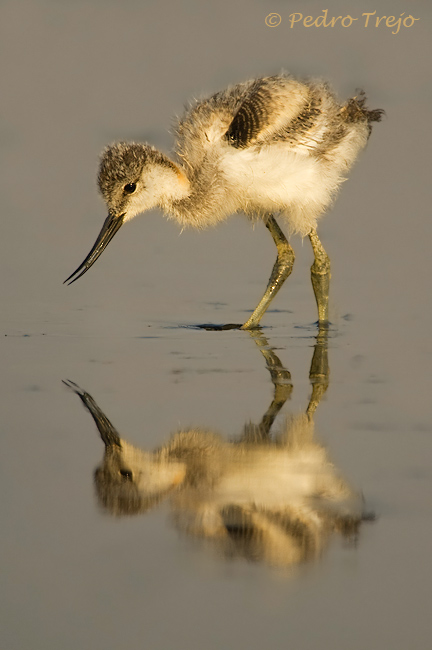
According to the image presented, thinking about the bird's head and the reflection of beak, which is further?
the reflection of beak

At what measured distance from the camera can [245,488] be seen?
3.16m

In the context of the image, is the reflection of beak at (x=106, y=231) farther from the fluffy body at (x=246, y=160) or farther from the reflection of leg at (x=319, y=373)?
the reflection of leg at (x=319, y=373)

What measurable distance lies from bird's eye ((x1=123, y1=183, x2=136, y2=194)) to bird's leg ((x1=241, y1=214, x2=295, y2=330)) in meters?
1.03

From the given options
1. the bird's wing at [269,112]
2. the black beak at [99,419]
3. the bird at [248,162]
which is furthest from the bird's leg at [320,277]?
the black beak at [99,419]

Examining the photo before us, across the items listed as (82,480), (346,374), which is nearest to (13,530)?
(82,480)

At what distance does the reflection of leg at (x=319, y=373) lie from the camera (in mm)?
4184

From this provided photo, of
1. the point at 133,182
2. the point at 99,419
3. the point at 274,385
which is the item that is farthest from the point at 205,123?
the point at 99,419

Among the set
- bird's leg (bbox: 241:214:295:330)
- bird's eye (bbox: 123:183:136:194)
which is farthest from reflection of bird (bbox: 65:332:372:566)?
bird's eye (bbox: 123:183:136:194)

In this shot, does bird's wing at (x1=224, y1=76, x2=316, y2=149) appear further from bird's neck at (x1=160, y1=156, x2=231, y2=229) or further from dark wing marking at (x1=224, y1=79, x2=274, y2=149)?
bird's neck at (x1=160, y1=156, x2=231, y2=229)

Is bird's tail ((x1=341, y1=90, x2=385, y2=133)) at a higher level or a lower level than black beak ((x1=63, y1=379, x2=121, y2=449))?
higher

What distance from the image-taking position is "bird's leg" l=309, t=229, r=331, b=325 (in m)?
6.28

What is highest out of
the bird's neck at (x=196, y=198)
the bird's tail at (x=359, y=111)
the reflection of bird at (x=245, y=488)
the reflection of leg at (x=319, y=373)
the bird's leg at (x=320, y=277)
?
the bird's tail at (x=359, y=111)

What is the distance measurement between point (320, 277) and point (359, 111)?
1190 millimetres

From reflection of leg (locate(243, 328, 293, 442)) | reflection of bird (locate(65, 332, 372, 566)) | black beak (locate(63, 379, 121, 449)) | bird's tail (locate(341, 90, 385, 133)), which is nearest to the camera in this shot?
reflection of bird (locate(65, 332, 372, 566))
